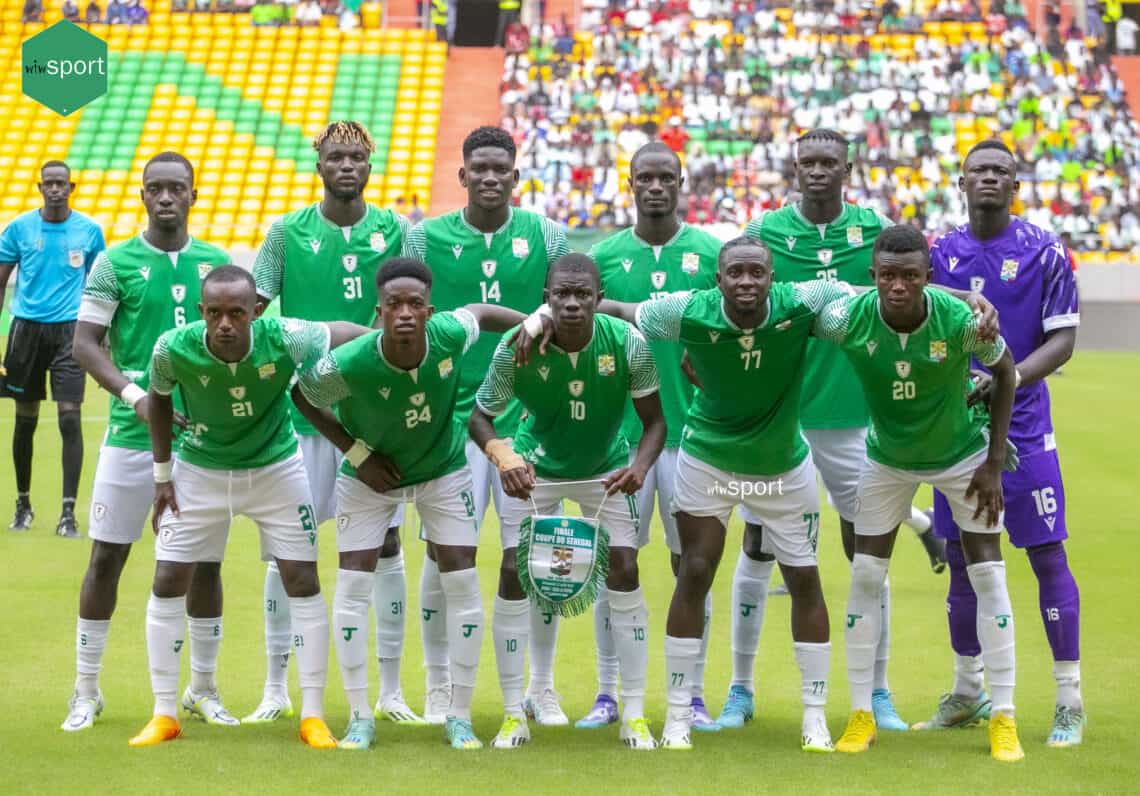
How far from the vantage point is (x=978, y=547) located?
620 cm

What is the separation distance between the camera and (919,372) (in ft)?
19.8

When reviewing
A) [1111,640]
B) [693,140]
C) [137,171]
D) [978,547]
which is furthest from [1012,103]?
[978,547]

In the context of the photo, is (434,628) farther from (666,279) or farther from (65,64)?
(65,64)

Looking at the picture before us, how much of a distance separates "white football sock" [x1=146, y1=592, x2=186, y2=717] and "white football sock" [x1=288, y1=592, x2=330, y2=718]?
0.46 m

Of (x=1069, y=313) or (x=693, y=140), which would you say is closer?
(x=1069, y=313)

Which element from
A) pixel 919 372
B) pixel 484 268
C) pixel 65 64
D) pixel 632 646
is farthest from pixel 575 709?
pixel 65 64

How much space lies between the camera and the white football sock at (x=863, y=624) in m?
6.30

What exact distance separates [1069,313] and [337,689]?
353 cm

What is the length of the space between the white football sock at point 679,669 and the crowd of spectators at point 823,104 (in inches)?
908

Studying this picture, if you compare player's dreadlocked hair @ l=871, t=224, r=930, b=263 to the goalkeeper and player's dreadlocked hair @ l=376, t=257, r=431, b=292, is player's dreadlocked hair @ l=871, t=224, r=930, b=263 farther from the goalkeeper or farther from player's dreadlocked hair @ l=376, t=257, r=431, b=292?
player's dreadlocked hair @ l=376, t=257, r=431, b=292

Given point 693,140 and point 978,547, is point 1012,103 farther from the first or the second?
point 978,547

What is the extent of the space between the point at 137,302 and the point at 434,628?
181 centimetres

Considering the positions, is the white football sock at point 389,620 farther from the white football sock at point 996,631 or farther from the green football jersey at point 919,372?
the white football sock at point 996,631

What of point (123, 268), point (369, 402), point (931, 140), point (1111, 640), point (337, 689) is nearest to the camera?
point (369, 402)
